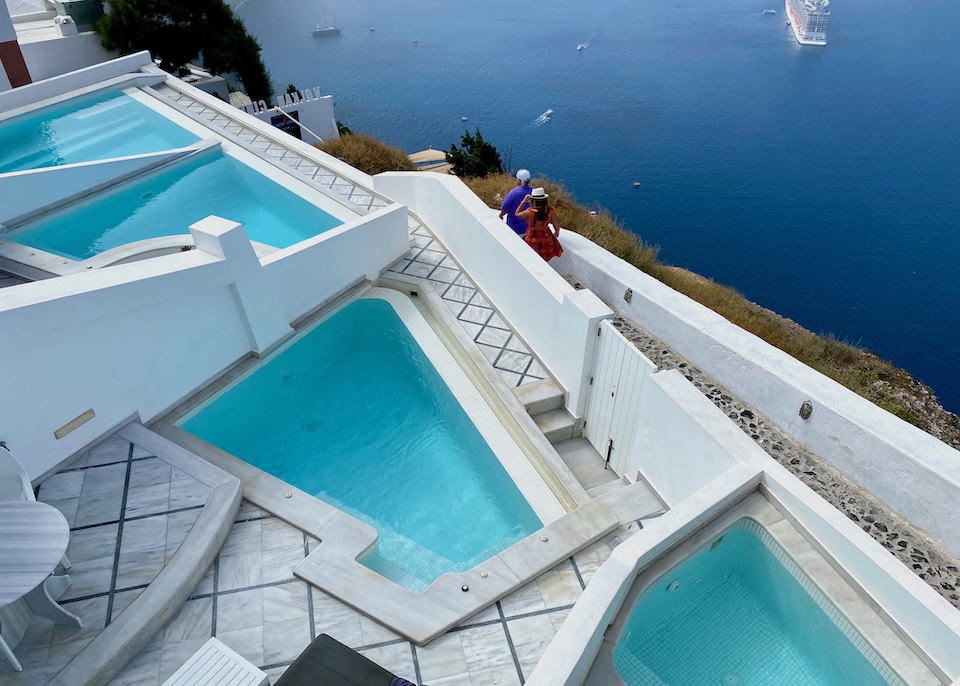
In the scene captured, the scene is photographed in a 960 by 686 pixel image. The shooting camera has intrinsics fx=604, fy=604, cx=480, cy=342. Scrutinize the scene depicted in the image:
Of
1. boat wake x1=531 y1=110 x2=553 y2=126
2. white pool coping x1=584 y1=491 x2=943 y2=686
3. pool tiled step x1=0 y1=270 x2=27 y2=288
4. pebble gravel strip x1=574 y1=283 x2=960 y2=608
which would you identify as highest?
pool tiled step x1=0 y1=270 x2=27 y2=288

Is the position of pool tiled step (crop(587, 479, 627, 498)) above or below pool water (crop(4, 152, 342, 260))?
below

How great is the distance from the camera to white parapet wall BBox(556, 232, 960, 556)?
3713 mm

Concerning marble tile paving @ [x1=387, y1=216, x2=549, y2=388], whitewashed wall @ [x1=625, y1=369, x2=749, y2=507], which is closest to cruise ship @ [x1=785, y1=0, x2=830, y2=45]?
marble tile paving @ [x1=387, y1=216, x2=549, y2=388]

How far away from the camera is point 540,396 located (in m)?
5.78

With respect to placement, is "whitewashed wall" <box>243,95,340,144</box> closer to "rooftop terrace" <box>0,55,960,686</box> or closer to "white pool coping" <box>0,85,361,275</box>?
"white pool coping" <box>0,85,361,275</box>

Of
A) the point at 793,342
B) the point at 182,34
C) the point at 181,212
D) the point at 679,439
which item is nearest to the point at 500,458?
the point at 679,439

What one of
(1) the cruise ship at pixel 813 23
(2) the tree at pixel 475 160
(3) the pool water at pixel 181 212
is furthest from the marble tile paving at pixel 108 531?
(1) the cruise ship at pixel 813 23

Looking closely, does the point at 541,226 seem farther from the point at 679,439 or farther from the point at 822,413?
the point at 822,413

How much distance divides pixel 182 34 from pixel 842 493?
2343 centimetres

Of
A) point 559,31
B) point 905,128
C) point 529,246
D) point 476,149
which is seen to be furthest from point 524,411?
point 559,31

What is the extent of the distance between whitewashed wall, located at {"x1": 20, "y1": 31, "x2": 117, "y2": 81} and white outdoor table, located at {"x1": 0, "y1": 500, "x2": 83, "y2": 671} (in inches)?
844

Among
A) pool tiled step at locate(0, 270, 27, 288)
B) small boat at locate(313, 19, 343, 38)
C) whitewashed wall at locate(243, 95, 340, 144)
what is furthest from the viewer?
small boat at locate(313, 19, 343, 38)

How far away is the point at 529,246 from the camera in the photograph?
636 cm

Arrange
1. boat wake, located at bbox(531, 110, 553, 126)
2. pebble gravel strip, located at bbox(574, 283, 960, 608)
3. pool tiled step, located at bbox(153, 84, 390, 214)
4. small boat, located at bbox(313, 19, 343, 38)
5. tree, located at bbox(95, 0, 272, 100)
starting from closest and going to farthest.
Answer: pebble gravel strip, located at bbox(574, 283, 960, 608)
pool tiled step, located at bbox(153, 84, 390, 214)
tree, located at bbox(95, 0, 272, 100)
boat wake, located at bbox(531, 110, 553, 126)
small boat, located at bbox(313, 19, 343, 38)
